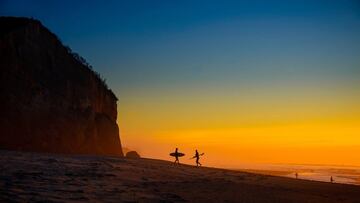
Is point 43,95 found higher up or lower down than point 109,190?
higher up

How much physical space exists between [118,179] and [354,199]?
7.66m

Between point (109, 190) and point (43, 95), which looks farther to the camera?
point (43, 95)

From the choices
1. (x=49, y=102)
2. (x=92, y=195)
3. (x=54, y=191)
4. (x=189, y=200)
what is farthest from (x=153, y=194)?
(x=49, y=102)

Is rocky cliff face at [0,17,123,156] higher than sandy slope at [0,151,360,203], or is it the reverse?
rocky cliff face at [0,17,123,156]

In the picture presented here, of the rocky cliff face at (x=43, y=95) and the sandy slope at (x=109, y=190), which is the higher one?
the rocky cliff face at (x=43, y=95)

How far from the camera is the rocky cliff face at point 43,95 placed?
98.0ft

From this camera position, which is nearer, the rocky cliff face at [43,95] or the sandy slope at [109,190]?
the sandy slope at [109,190]

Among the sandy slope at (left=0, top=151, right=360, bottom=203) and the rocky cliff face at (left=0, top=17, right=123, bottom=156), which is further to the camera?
the rocky cliff face at (left=0, top=17, right=123, bottom=156)

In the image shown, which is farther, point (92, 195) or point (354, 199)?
point (354, 199)

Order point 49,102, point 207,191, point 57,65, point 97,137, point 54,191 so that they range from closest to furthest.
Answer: point 54,191
point 207,191
point 49,102
point 57,65
point 97,137

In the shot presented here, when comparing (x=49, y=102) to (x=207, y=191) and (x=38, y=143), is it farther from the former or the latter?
(x=207, y=191)

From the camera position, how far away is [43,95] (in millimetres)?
33281

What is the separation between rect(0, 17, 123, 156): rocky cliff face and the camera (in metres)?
29.9

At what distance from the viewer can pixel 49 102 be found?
111 feet
